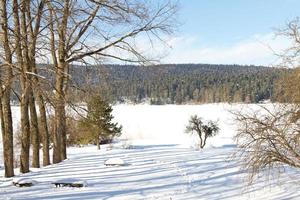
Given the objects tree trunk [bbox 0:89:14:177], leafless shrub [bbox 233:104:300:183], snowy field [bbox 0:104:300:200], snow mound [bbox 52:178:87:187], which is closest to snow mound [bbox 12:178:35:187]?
snowy field [bbox 0:104:300:200]

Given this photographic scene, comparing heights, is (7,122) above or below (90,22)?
below

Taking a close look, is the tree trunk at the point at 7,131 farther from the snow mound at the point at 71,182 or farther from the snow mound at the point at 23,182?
the snow mound at the point at 71,182

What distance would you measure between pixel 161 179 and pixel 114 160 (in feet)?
10.7

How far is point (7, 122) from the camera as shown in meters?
13.7

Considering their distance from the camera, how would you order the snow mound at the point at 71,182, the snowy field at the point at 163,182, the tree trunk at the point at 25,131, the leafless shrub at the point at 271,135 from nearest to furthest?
the leafless shrub at the point at 271,135 < the snowy field at the point at 163,182 < the snow mound at the point at 71,182 < the tree trunk at the point at 25,131

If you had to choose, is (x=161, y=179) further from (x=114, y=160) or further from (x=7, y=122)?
(x=7, y=122)

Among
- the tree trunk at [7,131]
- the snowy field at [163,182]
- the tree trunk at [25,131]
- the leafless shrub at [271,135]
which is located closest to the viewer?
the leafless shrub at [271,135]

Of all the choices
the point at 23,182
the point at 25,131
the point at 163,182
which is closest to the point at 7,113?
the point at 25,131

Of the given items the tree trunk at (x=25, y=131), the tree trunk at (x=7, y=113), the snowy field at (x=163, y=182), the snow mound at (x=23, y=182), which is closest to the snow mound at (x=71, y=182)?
the snowy field at (x=163, y=182)

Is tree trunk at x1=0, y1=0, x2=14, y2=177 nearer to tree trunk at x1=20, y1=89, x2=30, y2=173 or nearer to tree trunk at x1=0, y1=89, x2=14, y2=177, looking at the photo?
tree trunk at x1=0, y1=89, x2=14, y2=177

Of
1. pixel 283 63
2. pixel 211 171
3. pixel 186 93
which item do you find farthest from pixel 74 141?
pixel 186 93

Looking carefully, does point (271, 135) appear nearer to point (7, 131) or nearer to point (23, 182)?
point (23, 182)

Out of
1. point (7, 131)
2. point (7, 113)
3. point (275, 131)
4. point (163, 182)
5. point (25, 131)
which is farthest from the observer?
point (25, 131)

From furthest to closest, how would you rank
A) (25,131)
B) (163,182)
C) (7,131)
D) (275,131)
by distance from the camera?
1. (25,131)
2. (7,131)
3. (163,182)
4. (275,131)
